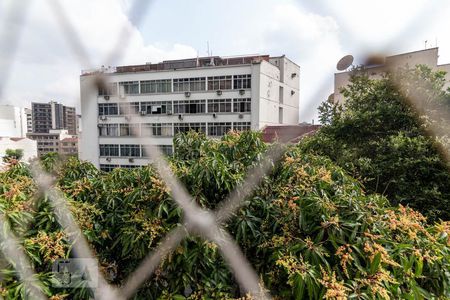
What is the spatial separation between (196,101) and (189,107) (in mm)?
364

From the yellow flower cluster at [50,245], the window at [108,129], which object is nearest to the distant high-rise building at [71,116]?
the yellow flower cluster at [50,245]

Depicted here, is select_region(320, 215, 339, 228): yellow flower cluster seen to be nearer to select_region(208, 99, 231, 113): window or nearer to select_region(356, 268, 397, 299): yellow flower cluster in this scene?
select_region(356, 268, 397, 299): yellow flower cluster

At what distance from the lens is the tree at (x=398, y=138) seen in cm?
306

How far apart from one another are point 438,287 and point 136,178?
1.59 metres

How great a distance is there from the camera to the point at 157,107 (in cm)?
1093

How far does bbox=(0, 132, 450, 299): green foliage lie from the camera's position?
43.6 inches

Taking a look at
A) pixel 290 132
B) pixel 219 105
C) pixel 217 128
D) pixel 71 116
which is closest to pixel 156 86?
pixel 219 105

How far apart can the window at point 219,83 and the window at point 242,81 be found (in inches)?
9.1

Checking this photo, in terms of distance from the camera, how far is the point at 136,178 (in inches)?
64.3

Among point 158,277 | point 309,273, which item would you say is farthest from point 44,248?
point 309,273

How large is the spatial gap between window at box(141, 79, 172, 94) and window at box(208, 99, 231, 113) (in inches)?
69.5

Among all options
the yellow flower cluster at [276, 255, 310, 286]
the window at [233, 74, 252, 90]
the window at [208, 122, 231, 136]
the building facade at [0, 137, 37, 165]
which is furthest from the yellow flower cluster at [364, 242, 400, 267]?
the building facade at [0, 137, 37, 165]

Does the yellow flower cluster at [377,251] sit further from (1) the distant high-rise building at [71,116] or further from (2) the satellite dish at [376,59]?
(1) the distant high-rise building at [71,116]

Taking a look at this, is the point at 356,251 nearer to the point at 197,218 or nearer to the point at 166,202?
the point at 197,218
